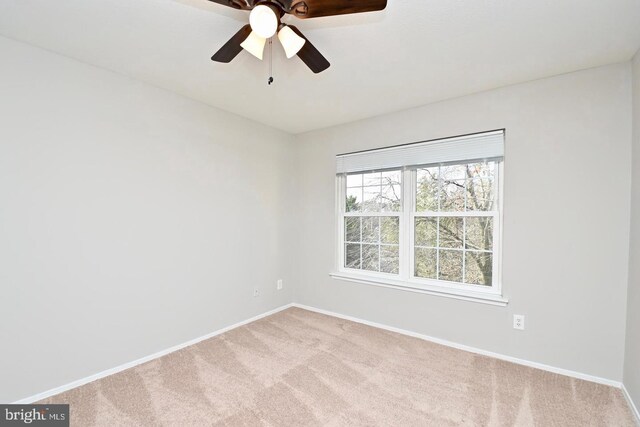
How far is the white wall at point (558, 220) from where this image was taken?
2.18m

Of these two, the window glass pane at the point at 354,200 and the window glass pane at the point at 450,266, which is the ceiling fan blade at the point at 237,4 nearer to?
the window glass pane at the point at 354,200

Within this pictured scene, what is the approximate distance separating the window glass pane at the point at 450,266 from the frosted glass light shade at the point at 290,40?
234cm

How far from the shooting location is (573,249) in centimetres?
231

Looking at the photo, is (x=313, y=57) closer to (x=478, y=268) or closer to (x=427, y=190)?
(x=427, y=190)

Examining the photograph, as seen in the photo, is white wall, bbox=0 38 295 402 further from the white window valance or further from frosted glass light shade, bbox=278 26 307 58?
frosted glass light shade, bbox=278 26 307 58

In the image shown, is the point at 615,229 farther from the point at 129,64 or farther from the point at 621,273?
the point at 129,64

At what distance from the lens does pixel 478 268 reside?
2.81 m

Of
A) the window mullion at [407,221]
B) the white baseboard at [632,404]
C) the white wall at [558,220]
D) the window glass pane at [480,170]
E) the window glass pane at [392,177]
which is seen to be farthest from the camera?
the window glass pane at [392,177]

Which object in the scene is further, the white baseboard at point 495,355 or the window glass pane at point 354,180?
the window glass pane at point 354,180

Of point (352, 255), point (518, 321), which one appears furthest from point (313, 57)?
point (518, 321)

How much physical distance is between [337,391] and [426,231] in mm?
1779

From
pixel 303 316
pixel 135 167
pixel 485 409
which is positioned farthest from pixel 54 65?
pixel 485 409

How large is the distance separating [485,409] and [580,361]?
1.01 metres

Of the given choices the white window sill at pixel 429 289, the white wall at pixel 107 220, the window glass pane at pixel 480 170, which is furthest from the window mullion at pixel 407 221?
the white wall at pixel 107 220
